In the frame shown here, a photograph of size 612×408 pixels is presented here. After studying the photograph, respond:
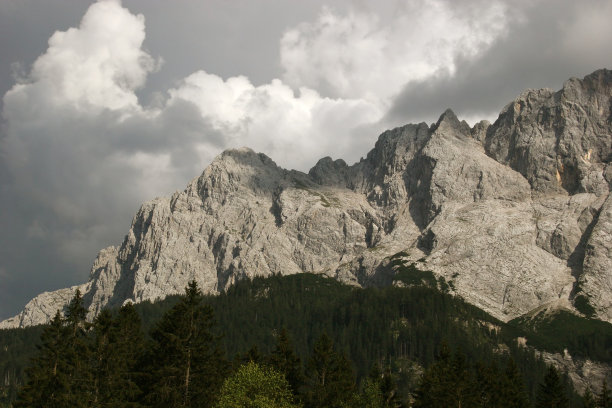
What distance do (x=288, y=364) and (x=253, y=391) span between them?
62.9 feet

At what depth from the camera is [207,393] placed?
228 ft

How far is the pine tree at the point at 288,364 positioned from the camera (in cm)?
8806

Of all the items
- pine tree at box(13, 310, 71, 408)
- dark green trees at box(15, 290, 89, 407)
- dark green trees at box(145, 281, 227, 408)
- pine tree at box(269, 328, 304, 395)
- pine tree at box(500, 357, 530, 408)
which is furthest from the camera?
pine tree at box(500, 357, 530, 408)

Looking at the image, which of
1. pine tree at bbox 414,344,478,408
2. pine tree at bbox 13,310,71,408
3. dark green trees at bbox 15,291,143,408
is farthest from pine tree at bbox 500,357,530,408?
pine tree at bbox 13,310,71,408

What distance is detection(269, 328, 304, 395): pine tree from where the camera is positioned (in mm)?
88062

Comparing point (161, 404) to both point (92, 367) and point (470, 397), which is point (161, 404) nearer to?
point (92, 367)

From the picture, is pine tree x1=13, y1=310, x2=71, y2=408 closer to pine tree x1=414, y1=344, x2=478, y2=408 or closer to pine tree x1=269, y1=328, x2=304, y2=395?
pine tree x1=269, y1=328, x2=304, y2=395

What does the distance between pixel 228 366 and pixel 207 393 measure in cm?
1384

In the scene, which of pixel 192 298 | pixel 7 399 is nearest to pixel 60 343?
pixel 192 298

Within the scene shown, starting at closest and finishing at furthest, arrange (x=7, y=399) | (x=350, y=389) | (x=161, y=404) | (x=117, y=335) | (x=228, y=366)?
(x=161, y=404), (x=117, y=335), (x=228, y=366), (x=350, y=389), (x=7, y=399)

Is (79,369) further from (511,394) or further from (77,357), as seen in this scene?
(511,394)

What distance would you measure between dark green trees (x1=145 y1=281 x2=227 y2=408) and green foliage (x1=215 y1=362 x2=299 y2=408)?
195 cm

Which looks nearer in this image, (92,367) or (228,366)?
(92,367)

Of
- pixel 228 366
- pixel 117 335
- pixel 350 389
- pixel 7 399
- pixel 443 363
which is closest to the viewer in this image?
pixel 117 335
